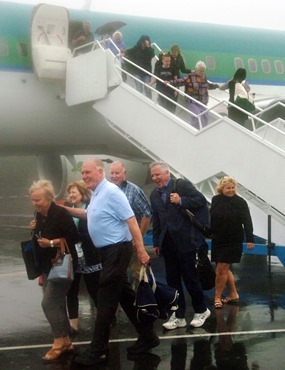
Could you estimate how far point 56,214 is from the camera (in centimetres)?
648

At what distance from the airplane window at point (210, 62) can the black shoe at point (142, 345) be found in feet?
35.9

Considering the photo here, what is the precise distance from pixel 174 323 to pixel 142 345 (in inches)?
39.2

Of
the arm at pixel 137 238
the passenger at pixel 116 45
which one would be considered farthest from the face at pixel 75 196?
the passenger at pixel 116 45

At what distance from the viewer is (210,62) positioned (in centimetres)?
1673

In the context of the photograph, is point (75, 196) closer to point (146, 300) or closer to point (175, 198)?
point (175, 198)

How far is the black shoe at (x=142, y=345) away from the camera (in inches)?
254

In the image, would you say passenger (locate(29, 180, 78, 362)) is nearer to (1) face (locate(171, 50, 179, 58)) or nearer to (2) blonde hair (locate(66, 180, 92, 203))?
(2) blonde hair (locate(66, 180, 92, 203))

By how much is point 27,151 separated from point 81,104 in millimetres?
2392

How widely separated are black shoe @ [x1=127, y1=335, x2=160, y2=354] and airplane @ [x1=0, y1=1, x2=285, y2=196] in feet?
21.6

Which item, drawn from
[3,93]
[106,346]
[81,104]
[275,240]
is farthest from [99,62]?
[106,346]

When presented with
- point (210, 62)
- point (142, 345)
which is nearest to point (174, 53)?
point (210, 62)

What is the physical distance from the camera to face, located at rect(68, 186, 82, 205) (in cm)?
732

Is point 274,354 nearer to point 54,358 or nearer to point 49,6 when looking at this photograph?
point 54,358

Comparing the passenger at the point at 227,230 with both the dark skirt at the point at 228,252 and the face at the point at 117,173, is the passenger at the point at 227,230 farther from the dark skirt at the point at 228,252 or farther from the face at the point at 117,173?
the face at the point at 117,173
